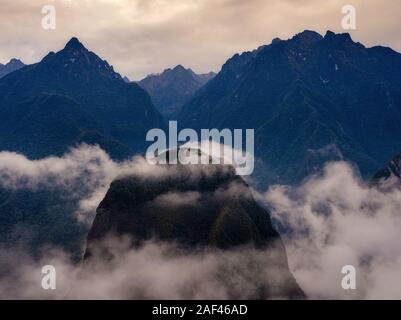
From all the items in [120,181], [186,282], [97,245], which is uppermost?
[120,181]

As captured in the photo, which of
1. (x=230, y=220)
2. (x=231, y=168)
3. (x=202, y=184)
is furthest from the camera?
(x=231, y=168)

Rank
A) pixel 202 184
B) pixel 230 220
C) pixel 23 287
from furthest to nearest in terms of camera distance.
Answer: pixel 23 287
pixel 202 184
pixel 230 220

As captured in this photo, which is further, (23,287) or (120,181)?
(23,287)

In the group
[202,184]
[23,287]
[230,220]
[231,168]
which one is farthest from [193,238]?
[23,287]
